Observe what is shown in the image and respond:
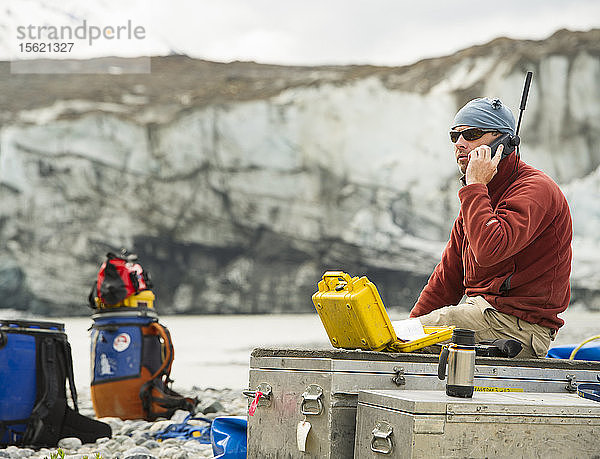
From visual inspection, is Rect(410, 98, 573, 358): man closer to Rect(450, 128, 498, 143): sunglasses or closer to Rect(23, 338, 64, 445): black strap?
Rect(450, 128, 498, 143): sunglasses

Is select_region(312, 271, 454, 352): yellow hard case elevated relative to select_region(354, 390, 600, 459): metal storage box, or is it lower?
elevated

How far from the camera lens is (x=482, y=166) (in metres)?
2.31

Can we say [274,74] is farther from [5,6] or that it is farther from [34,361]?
[34,361]

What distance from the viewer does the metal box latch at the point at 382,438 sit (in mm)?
1720

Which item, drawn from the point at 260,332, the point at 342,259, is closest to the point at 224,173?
the point at 342,259

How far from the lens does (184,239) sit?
20094 mm

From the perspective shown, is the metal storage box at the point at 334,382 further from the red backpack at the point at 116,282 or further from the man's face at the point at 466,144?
the red backpack at the point at 116,282

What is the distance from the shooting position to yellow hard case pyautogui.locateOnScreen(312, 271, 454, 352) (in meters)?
2.03

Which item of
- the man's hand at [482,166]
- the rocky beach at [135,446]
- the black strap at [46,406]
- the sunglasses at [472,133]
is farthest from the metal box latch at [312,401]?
the black strap at [46,406]

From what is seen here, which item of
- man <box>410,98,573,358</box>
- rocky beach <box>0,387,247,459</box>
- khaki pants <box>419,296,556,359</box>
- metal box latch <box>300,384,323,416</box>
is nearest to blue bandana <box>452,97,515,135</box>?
man <box>410,98,573,358</box>

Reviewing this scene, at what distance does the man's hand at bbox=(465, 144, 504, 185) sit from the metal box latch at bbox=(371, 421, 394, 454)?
0.83 metres

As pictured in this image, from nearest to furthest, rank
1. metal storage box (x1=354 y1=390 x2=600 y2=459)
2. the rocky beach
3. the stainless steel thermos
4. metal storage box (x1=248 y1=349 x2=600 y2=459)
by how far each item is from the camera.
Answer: metal storage box (x1=354 y1=390 x2=600 y2=459)
the stainless steel thermos
metal storage box (x1=248 y1=349 x2=600 y2=459)
the rocky beach

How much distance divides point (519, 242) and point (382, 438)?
28.2 inches

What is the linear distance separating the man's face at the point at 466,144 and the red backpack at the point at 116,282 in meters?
2.27
